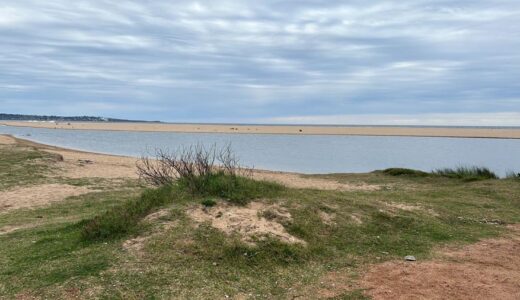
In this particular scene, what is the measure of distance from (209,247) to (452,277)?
374 cm

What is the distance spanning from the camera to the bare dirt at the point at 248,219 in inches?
327

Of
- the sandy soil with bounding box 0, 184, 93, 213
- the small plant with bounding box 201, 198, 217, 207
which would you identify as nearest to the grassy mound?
the small plant with bounding box 201, 198, 217, 207

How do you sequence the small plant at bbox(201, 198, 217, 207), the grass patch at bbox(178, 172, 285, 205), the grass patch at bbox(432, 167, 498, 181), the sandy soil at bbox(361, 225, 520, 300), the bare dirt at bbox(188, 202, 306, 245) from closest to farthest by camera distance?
the sandy soil at bbox(361, 225, 520, 300), the bare dirt at bbox(188, 202, 306, 245), the small plant at bbox(201, 198, 217, 207), the grass patch at bbox(178, 172, 285, 205), the grass patch at bbox(432, 167, 498, 181)

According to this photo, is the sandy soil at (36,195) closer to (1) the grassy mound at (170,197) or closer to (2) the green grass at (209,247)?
(2) the green grass at (209,247)

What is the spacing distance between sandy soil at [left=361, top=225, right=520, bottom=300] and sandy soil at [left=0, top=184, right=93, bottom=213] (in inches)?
413

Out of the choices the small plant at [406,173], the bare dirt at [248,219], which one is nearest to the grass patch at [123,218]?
the bare dirt at [248,219]

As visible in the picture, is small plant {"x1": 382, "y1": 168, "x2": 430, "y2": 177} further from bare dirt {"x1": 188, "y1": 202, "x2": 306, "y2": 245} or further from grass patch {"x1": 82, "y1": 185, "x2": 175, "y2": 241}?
grass patch {"x1": 82, "y1": 185, "x2": 175, "y2": 241}

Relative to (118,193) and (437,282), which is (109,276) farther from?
(118,193)

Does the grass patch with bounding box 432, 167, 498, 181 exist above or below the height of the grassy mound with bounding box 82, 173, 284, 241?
below

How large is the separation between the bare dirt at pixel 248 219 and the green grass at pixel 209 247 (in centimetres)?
15

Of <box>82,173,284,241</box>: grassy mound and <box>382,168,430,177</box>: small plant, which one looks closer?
<box>82,173,284,241</box>: grassy mound

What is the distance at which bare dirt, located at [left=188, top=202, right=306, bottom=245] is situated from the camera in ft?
27.2

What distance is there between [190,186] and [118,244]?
2.46 m

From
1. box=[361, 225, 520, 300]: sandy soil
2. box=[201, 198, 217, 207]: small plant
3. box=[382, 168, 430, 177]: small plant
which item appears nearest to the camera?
box=[361, 225, 520, 300]: sandy soil
